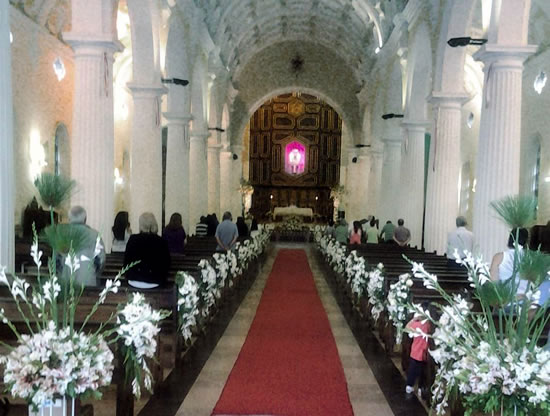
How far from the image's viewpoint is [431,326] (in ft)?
18.3

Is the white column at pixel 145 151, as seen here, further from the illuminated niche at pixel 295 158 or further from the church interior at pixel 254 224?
the illuminated niche at pixel 295 158

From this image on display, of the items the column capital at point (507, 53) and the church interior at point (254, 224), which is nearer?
the church interior at point (254, 224)

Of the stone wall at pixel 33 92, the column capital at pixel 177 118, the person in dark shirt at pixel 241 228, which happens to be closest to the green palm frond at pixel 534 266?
the stone wall at pixel 33 92

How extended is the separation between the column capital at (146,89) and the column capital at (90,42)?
10.8 feet

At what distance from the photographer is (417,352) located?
5.63m

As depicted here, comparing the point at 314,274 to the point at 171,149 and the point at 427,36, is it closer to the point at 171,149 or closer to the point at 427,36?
the point at 171,149

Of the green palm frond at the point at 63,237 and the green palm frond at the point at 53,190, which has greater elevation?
the green palm frond at the point at 53,190

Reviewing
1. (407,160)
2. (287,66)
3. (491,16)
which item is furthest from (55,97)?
(287,66)

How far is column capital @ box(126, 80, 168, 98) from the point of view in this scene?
12.9 meters

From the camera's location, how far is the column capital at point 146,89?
1287cm

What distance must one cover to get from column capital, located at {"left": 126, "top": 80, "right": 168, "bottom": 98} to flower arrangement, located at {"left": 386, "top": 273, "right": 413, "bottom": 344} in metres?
7.90

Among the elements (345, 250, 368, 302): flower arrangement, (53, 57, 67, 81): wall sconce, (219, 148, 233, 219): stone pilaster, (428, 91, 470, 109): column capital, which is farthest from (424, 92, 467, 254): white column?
(219, 148, 233, 219): stone pilaster

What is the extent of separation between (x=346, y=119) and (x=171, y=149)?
61.6 feet

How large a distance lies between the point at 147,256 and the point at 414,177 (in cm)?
1112
